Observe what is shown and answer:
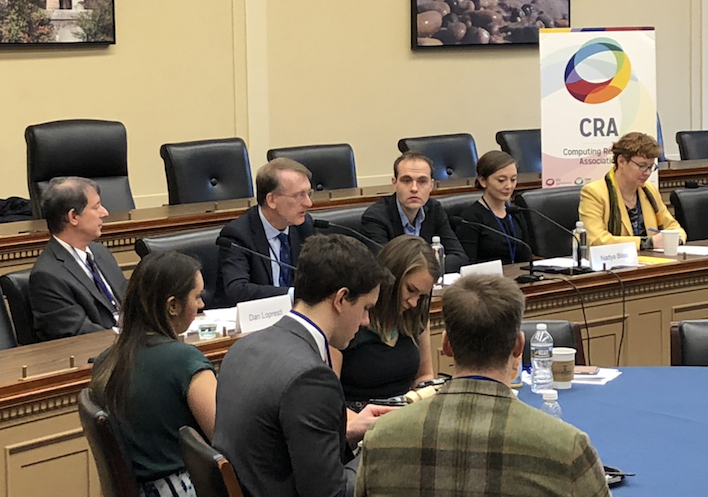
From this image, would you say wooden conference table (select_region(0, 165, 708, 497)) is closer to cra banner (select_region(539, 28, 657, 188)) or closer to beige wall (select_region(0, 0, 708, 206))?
cra banner (select_region(539, 28, 657, 188))

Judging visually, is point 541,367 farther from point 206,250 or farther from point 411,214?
point 411,214

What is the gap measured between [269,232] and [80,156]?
1.55 meters

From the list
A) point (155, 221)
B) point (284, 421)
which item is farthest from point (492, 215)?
point (284, 421)

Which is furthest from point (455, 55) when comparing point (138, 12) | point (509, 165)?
point (509, 165)

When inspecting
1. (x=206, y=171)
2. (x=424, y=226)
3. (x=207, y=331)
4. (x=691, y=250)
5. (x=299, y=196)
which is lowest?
(x=207, y=331)

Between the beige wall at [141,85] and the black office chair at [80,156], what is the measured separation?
1.07m

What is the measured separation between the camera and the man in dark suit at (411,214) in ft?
14.4

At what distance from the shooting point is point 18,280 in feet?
11.7

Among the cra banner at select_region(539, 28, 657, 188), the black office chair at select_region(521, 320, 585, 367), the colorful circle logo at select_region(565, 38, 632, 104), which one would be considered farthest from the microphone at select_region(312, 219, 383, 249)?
the colorful circle logo at select_region(565, 38, 632, 104)

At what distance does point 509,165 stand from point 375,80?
2.87 m

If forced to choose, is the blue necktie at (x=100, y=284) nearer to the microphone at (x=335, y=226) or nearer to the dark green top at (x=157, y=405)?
the microphone at (x=335, y=226)

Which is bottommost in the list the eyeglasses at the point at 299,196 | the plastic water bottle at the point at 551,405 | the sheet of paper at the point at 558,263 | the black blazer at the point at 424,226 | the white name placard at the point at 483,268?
the plastic water bottle at the point at 551,405

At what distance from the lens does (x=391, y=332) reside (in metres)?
2.80

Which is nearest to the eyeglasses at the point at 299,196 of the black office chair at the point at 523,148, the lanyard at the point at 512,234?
the lanyard at the point at 512,234
